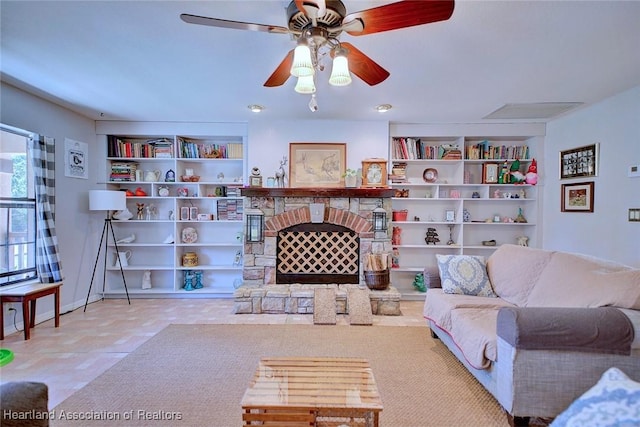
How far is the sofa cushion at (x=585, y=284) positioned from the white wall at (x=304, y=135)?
2373mm

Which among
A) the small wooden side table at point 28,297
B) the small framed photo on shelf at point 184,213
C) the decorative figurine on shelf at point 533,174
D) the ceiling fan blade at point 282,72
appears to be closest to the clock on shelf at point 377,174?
the decorative figurine on shelf at point 533,174

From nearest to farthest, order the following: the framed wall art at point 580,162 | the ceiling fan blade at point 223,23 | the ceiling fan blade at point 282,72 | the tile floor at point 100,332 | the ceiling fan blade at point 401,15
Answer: the ceiling fan blade at point 401,15 → the ceiling fan blade at point 223,23 → the ceiling fan blade at point 282,72 → the tile floor at point 100,332 → the framed wall art at point 580,162

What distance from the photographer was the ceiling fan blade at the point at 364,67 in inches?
69.1

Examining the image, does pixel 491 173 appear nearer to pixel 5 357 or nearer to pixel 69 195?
pixel 5 357

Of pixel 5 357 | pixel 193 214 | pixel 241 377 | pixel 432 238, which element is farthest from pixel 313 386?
pixel 193 214

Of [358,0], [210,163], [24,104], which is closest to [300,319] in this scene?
→ [210,163]

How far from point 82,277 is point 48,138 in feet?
5.67

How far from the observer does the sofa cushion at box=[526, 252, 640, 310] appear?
177 centimetres

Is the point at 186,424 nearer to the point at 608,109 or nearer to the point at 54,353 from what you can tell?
the point at 54,353

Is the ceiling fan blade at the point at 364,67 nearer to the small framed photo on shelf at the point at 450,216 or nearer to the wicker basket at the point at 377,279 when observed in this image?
the wicker basket at the point at 377,279

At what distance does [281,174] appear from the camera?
160 inches

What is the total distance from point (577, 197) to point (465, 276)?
2016 mm

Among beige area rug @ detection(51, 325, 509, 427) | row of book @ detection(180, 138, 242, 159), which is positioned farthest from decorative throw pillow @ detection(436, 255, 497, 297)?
row of book @ detection(180, 138, 242, 159)

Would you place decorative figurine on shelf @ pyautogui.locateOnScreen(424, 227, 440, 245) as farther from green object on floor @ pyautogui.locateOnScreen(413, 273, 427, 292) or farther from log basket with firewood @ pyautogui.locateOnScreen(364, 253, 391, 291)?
log basket with firewood @ pyautogui.locateOnScreen(364, 253, 391, 291)
